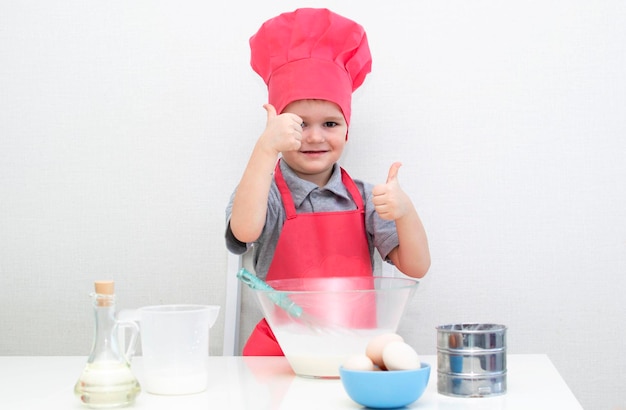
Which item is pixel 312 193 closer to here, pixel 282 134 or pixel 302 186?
pixel 302 186

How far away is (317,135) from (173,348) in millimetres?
543

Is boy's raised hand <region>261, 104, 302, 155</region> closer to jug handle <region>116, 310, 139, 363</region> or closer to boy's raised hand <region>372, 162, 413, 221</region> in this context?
boy's raised hand <region>372, 162, 413, 221</region>

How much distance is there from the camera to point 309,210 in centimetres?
127

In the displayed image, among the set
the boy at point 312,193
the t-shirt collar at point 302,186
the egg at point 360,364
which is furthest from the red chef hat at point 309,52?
the egg at point 360,364

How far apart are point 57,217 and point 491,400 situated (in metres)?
1.02

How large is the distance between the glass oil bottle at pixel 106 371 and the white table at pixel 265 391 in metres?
0.02

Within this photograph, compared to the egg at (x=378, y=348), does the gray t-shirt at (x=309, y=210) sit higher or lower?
higher

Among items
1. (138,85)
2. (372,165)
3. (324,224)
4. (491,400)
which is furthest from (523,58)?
(491,400)

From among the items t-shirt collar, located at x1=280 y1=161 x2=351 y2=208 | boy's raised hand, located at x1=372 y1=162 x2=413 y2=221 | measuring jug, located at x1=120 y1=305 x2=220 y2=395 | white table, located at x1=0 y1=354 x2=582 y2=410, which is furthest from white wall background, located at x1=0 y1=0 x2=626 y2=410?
measuring jug, located at x1=120 y1=305 x2=220 y2=395

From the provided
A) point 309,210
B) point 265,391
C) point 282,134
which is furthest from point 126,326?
point 309,210

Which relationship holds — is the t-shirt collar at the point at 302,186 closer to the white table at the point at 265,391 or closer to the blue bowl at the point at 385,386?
the white table at the point at 265,391

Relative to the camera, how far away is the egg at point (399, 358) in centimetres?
71

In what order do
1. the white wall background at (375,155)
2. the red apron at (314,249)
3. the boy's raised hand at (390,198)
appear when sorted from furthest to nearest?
1. the white wall background at (375,155)
2. the red apron at (314,249)
3. the boy's raised hand at (390,198)

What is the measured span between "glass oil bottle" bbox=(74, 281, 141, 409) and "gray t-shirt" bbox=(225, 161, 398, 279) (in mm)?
496
